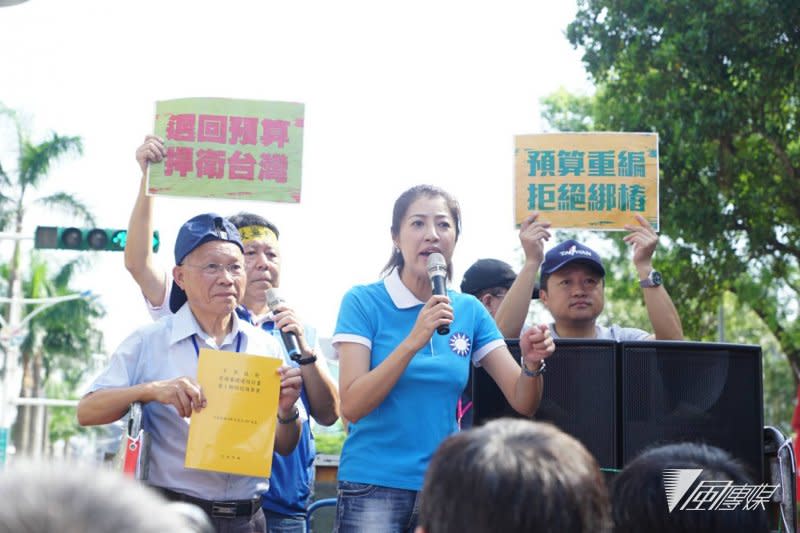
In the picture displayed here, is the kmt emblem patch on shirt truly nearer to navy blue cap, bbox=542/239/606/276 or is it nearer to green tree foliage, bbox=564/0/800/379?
navy blue cap, bbox=542/239/606/276

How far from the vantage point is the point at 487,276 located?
221 inches

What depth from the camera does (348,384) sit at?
3852mm

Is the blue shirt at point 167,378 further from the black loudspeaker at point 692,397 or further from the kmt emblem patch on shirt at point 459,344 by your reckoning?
the black loudspeaker at point 692,397

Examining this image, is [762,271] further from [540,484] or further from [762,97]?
[540,484]

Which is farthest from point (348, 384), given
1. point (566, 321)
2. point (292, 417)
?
point (566, 321)

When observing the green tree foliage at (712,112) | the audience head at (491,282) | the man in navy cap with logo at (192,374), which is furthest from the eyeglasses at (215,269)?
the green tree foliage at (712,112)

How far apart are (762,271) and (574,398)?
14.4 m

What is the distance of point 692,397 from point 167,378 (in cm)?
186

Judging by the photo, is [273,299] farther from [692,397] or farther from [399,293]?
[692,397]

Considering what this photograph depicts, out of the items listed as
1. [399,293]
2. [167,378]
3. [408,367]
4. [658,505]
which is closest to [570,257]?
[399,293]

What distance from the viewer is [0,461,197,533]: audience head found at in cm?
110

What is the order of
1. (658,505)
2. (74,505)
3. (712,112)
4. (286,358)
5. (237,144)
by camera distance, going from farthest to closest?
(712,112) < (237,144) < (286,358) < (658,505) < (74,505)

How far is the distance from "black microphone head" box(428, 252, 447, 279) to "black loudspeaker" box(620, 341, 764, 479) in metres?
0.76

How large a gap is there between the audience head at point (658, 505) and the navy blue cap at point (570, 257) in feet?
10.3
